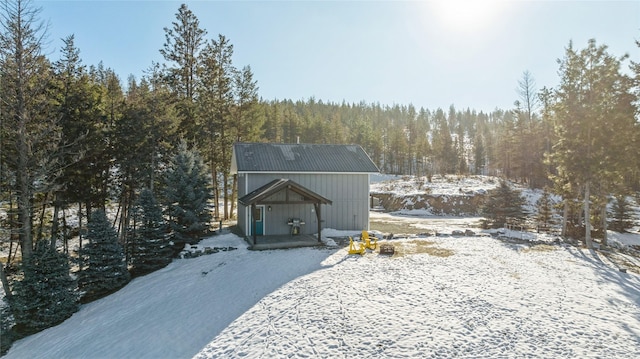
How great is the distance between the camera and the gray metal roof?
19.2m

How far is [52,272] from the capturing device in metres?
12.0

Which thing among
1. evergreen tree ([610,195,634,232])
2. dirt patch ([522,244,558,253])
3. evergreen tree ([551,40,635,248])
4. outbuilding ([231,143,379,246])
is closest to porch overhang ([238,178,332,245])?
outbuilding ([231,143,379,246])

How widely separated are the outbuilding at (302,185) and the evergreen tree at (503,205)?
30.9ft

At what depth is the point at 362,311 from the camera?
894cm

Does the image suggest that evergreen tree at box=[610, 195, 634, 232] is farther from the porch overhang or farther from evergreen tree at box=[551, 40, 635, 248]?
the porch overhang

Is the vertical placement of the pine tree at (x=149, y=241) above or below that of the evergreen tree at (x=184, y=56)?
below

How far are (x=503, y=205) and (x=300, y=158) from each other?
14135 millimetres

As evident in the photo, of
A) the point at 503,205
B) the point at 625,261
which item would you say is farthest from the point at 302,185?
the point at 625,261

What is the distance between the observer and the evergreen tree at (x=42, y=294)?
11.4m

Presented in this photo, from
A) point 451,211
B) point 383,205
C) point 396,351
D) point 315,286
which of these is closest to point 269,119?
point 383,205

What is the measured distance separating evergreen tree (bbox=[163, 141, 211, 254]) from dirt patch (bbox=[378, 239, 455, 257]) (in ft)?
33.2

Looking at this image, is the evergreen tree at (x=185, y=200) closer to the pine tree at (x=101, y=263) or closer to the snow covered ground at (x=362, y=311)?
the pine tree at (x=101, y=263)

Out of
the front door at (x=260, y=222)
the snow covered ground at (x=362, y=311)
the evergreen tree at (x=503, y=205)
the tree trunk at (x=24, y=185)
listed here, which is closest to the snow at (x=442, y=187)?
the evergreen tree at (x=503, y=205)

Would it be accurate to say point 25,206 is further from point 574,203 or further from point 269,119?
point 269,119
